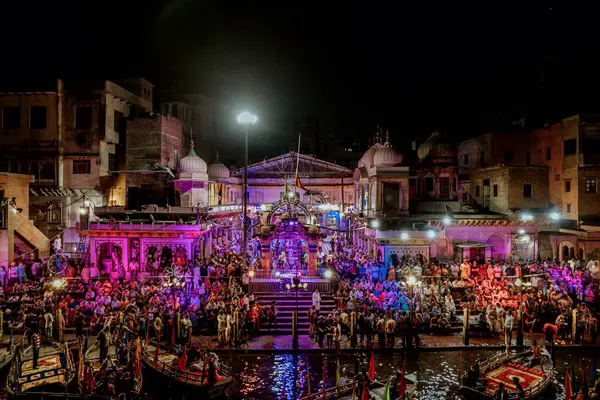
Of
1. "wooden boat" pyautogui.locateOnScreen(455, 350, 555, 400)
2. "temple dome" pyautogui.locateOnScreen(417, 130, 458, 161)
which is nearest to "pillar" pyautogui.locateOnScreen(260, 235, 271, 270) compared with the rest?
"wooden boat" pyautogui.locateOnScreen(455, 350, 555, 400)

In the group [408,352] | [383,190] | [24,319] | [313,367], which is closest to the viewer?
[313,367]

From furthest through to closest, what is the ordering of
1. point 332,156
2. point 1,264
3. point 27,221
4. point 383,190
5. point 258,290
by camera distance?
point 332,156 → point 383,190 → point 27,221 → point 1,264 → point 258,290

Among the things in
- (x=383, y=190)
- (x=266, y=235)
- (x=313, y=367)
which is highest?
(x=383, y=190)

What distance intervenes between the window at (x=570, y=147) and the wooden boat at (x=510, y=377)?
2100 cm

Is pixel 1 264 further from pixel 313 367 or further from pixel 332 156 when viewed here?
pixel 332 156

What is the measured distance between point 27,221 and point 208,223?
→ 38.5 ft

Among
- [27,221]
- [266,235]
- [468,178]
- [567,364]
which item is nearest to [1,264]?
[27,221]

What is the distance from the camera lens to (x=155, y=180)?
3812 centimetres


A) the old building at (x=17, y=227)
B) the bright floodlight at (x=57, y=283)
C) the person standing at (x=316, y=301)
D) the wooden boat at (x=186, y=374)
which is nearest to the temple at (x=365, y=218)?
the old building at (x=17, y=227)

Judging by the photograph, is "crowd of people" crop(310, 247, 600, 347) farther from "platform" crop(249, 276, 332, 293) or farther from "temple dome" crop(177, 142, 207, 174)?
"temple dome" crop(177, 142, 207, 174)

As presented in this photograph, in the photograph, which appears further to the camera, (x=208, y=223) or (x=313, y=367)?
(x=208, y=223)

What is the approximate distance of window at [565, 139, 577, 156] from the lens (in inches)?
1289

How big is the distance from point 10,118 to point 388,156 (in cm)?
2918

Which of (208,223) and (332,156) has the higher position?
(332,156)
